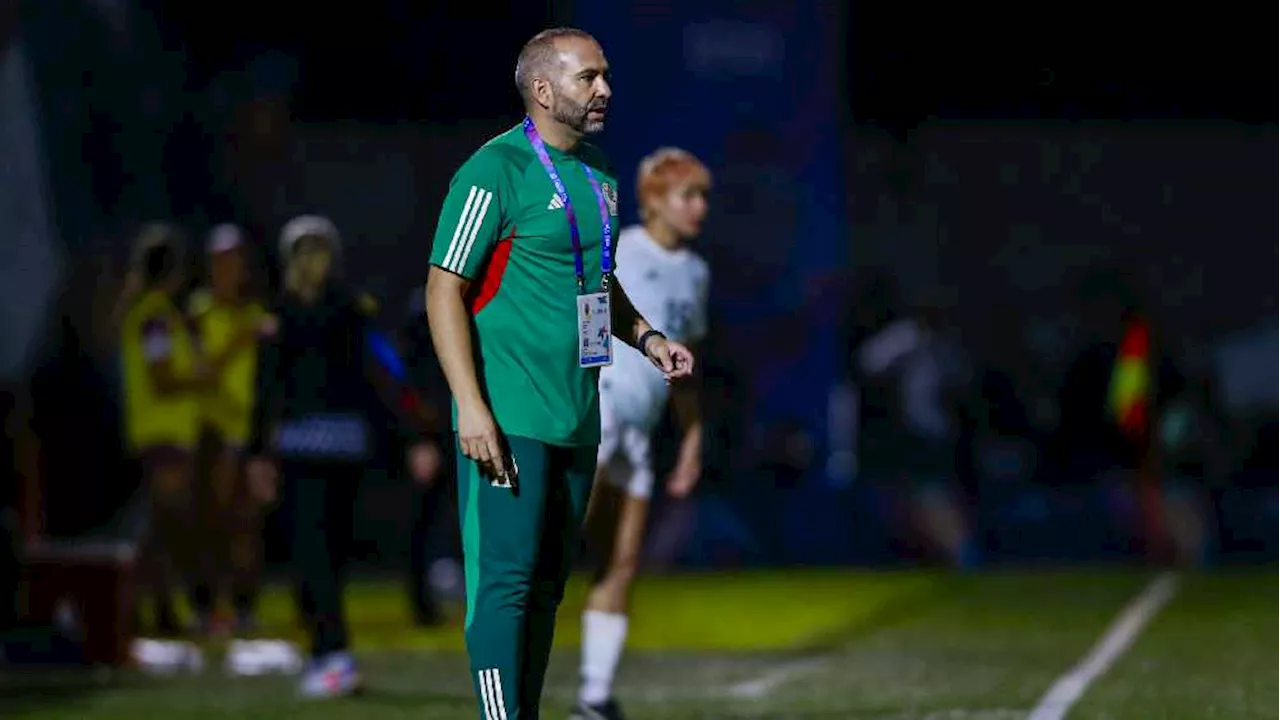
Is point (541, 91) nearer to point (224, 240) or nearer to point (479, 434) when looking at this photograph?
point (479, 434)

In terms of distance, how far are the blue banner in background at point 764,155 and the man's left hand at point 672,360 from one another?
12.0 meters

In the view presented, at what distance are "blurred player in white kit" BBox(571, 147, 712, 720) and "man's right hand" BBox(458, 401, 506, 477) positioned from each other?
9.73ft

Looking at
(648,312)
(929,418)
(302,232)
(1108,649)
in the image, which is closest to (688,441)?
(648,312)

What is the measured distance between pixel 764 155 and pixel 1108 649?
7.33m

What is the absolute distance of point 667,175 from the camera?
1151 cm

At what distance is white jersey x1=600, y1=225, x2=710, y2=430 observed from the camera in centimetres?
1138

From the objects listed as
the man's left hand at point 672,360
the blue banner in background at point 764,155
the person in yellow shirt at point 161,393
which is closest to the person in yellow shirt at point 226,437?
the person in yellow shirt at point 161,393

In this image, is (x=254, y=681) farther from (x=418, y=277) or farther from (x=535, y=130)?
(x=418, y=277)

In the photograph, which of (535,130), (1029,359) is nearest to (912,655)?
(535,130)

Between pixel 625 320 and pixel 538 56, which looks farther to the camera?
pixel 625 320

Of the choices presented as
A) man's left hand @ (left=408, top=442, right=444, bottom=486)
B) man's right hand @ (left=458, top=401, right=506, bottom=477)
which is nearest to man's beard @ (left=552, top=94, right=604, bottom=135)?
man's right hand @ (left=458, top=401, right=506, bottom=477)

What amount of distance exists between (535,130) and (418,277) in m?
23.7

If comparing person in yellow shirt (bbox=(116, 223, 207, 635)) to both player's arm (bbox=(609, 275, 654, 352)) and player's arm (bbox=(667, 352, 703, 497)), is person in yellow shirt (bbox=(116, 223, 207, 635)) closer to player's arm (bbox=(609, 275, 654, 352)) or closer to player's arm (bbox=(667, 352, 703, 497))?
player's arm (bbox=(667, 352, 703, 497))

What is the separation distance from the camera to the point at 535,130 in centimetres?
869
